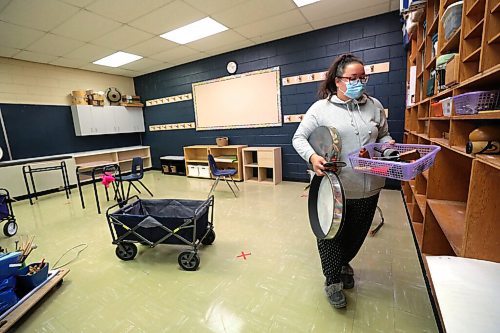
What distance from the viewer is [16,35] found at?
3848 millimetres

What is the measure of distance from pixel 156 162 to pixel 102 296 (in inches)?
244

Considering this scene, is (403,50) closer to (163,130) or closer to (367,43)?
(367,43)

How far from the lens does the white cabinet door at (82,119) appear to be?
590cm

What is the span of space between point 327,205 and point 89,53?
575 cm

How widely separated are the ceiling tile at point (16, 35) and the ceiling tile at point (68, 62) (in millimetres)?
886

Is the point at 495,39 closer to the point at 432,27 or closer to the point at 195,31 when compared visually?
the point at 432,27

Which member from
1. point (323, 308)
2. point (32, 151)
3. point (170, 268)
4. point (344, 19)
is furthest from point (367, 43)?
point (32, 151)

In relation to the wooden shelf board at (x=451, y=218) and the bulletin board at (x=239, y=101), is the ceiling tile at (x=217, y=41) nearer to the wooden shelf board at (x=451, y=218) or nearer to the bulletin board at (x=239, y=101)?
the bulletin board at (x=239, y=101)

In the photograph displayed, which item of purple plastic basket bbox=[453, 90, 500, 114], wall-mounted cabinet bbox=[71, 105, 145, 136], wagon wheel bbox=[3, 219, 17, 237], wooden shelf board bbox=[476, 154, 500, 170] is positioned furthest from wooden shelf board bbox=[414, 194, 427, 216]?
wall-mounted cabinet bbox=[71, 105, 145, 136]

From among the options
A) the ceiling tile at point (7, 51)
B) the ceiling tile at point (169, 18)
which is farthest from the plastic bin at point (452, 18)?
the ceiling tile at point (7, 51)

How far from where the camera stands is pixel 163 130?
7.22m

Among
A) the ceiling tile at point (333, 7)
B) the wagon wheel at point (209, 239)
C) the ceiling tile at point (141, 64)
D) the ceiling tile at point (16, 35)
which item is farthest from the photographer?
the ceiling tile at point (141, 64)

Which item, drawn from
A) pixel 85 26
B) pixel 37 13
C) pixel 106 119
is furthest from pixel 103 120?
pixel 37 13

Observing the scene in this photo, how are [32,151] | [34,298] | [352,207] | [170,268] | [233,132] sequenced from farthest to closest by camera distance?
[233,132]
[32,151]
[170,268]
[34,298]
[352,207]
